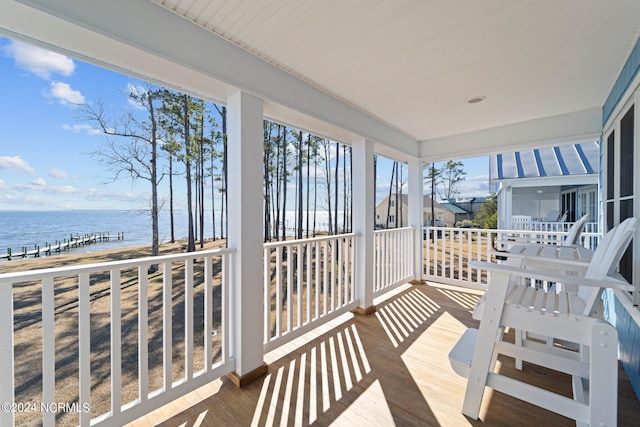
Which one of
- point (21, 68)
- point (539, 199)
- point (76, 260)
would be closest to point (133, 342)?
point (76, 260)

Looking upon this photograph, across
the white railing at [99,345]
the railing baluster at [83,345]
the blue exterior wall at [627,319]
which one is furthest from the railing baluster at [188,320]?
the blue exterior wall at [627,319]

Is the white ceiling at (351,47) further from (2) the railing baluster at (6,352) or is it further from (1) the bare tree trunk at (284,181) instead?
(2) the railing baluster at (6,352)

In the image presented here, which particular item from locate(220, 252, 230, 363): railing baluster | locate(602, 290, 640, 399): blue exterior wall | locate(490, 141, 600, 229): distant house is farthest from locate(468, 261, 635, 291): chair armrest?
locate(490, 141, 600, 229): distant house

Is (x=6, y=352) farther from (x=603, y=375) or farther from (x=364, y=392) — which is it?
(x=603, y=375)

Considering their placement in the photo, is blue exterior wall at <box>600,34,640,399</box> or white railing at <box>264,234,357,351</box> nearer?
blue exterior wall at <box>600,34,640,399</box>

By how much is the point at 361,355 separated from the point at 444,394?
70 centimetres

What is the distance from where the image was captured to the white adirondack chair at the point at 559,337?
1209 mm

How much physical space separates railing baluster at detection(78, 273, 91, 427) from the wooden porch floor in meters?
0.39

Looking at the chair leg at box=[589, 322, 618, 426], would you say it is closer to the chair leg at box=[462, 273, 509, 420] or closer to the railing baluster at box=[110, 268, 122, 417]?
the chair leg at box=[462, 273, 509, 420]

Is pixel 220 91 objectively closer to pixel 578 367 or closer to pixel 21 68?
pixel 21 68

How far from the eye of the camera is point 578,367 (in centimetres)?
146

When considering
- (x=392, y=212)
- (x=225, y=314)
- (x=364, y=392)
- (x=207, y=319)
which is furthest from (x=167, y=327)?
(x=392, y=212)

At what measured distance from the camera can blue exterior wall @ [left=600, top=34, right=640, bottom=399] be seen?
5.88ft

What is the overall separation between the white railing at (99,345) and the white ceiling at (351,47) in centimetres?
122
